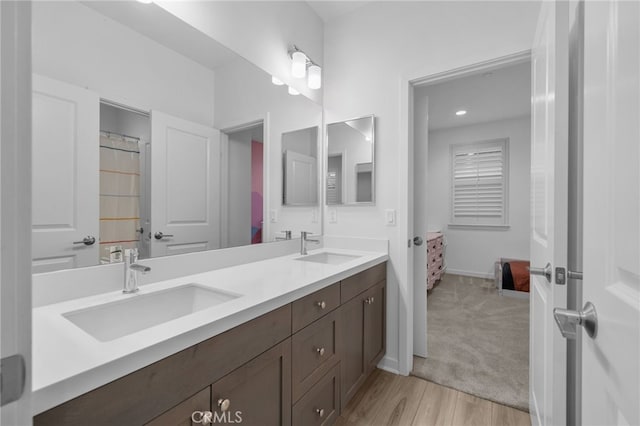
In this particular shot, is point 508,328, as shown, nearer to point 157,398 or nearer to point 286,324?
point 286,324

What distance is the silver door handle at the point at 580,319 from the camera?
540mm

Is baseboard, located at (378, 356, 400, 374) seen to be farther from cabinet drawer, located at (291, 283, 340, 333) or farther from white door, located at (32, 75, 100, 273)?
white door, located at (32, 75, 100, 273)

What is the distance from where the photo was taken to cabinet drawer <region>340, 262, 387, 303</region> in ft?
5.03

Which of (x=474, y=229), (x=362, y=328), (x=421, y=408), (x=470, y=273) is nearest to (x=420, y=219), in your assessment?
(x=362, y=328)

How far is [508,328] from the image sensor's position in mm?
2754

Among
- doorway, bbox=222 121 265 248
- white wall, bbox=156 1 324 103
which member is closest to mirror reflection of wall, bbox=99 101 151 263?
doorway, bbox=222 121 265 248

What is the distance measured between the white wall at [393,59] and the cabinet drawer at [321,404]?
0.75 meters

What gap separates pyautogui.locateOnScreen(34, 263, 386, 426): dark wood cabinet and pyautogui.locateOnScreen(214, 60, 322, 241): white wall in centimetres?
69

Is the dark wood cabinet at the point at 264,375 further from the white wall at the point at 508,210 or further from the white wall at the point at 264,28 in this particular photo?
the white wall at the point at 508,210

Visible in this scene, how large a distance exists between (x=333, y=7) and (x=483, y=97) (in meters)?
→ 2.45

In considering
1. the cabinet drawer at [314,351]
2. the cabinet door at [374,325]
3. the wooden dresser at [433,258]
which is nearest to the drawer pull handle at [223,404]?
the cabinet drawer at [314,351]

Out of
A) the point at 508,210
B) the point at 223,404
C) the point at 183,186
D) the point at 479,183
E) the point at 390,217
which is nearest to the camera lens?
the point at 223,404
